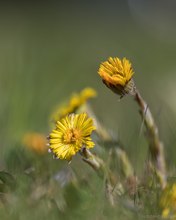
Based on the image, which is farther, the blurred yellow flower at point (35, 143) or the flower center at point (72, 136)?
the blurred yellow flower at point (35, 143)

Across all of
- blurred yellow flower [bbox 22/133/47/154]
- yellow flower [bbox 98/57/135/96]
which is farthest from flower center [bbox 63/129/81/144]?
blurred yellow flower [bbox 22/133/47/154]

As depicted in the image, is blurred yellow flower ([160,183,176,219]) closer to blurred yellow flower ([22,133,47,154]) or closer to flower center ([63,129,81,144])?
flower center ([63,129,81,144])

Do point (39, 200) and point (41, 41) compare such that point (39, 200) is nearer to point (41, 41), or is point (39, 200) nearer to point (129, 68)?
point (129, 68)

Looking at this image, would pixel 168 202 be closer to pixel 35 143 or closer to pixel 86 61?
pixel 35 143

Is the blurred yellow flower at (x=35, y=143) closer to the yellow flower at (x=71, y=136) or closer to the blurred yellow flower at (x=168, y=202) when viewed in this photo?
the yellow flower at (x=71, y=136)

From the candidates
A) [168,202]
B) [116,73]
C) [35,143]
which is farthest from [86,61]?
[168,202]

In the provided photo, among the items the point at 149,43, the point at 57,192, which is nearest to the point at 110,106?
the point at 57,192

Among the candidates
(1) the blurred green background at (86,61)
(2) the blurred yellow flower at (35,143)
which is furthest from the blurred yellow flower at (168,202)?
(2) the blurred yellow flower at (35,143)
